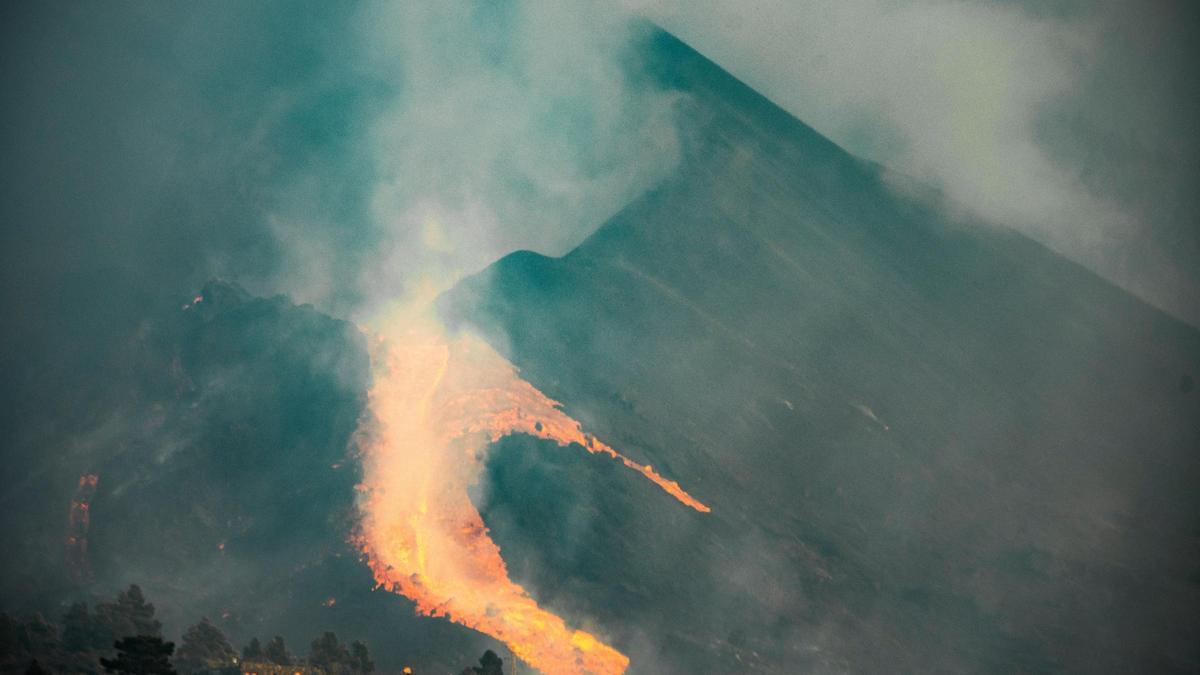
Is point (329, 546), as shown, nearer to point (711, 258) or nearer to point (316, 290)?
point (316, 290)

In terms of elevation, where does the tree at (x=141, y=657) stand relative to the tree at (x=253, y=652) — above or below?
above

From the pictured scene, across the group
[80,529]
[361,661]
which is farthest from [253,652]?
[80,529]

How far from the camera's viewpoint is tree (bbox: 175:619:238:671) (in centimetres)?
2430

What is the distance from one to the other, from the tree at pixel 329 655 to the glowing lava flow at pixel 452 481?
371cm

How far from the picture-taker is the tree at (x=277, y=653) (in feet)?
79.0

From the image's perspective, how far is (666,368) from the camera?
37.8 metres

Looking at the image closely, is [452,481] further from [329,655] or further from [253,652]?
[253,652]

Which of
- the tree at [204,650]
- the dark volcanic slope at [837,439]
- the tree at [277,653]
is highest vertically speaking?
the dark volcanic slope at [837,439]

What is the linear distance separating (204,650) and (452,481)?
1085cm

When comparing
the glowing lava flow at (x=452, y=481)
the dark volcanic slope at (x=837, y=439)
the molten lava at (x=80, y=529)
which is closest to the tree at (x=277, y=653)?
the glowing lava flow at (x=452, y=481)

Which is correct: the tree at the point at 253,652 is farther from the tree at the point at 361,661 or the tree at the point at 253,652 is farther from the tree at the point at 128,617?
the tree at the point at 128,617

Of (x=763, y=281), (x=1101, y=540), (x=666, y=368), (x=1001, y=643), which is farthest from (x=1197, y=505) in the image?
(x=666, y=368)

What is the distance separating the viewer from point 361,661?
80.0 feet

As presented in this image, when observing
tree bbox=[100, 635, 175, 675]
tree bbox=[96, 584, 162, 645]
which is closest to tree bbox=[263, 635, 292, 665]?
tree bbox=[96, 584, 162, 645]
